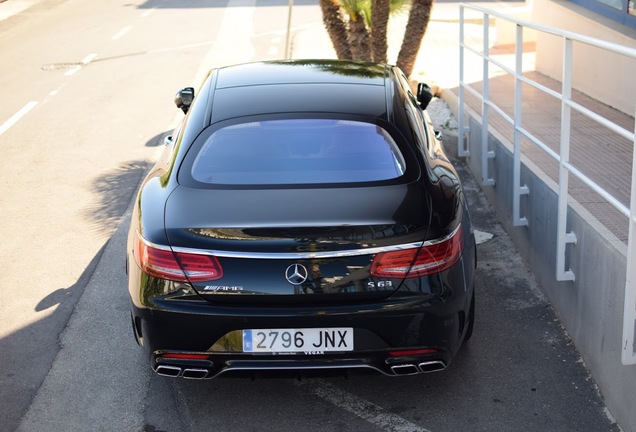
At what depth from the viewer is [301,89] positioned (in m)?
5.76

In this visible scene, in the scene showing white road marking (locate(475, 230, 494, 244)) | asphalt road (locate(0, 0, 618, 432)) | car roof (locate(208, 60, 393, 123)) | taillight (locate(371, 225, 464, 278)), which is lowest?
white road marking (locate(475, 230, 494, 244))

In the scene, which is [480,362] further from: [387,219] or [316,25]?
[316,25]

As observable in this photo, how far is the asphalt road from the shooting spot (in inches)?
194

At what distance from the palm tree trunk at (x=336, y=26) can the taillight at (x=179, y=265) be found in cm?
776

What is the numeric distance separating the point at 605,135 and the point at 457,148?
Answer: 2.16 meters

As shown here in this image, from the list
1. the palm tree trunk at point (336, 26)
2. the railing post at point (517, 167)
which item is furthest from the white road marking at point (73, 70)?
the railing post at point (517, 167)

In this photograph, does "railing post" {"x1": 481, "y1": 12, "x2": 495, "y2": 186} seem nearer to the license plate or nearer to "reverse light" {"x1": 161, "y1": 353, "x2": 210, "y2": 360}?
the license plate

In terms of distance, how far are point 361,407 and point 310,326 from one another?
29.6 inches

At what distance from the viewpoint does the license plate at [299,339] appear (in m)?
4.52

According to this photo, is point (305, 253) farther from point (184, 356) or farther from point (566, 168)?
point (566, 168)

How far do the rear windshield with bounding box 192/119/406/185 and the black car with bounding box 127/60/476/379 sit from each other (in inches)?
0.5

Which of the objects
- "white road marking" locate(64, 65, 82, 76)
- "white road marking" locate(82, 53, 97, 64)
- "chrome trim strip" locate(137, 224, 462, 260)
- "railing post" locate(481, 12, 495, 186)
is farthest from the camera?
"white road marking" locate(82, 53, 97, 64)

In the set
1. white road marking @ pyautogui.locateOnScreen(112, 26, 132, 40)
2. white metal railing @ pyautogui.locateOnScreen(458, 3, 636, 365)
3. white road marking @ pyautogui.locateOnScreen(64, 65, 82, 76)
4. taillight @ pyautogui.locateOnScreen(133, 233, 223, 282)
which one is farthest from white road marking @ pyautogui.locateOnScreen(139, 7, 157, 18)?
taillight @ pyautogui.locateOnScreen(133, 233, 223, 282)

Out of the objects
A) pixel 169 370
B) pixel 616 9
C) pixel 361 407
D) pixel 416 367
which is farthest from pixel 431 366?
pixel 616 9
